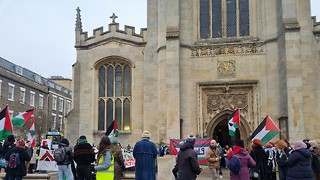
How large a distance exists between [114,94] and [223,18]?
7654 millimetres

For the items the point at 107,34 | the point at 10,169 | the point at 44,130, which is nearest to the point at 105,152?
the point at 10,169

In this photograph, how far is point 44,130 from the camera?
4322cm

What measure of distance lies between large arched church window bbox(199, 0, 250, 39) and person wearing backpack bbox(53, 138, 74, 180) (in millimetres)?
14932

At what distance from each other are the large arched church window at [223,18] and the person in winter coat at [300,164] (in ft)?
53.3

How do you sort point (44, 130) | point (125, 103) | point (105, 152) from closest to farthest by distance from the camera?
point (105, 152) → point (125, 103) → point (44, 130)

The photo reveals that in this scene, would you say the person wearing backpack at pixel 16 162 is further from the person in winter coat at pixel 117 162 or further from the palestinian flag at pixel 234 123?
the palestinian flag at pixel 234 123

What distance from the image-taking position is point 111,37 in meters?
26.2

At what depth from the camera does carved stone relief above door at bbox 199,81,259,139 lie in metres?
23.2

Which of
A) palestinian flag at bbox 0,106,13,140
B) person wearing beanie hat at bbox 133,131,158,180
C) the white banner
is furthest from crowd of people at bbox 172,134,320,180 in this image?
the white banner

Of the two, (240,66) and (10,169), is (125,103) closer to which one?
(240,66)

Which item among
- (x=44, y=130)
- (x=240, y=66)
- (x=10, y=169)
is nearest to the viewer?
(x=10, y=169)

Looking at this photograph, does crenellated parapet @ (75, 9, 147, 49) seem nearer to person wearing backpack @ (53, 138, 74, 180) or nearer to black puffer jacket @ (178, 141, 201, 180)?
person wearing backpack @ (53, 138, 74, 180)

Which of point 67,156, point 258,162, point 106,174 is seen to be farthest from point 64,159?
point 258,162

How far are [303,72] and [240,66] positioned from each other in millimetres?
3230
